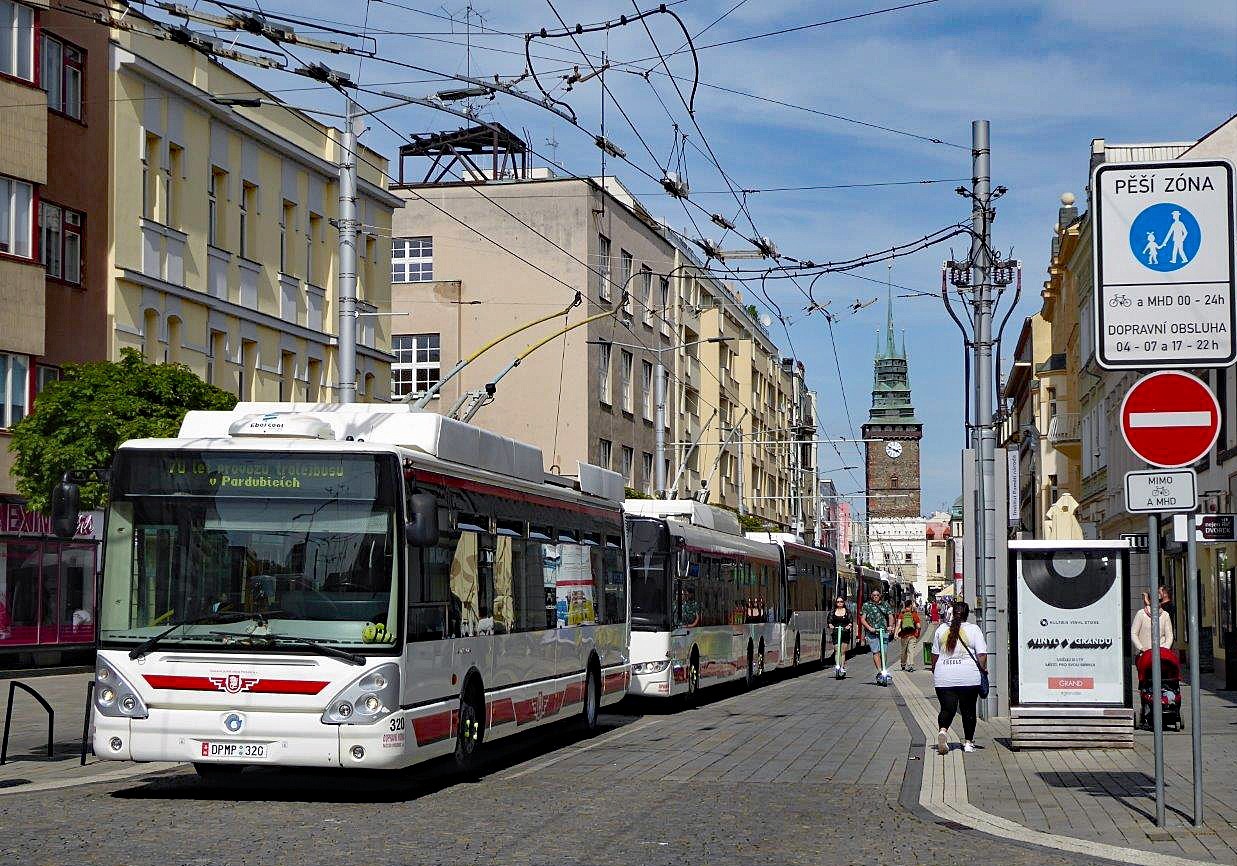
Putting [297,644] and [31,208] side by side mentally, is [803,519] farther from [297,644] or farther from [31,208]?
[297,644]

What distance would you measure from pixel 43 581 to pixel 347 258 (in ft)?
47.6

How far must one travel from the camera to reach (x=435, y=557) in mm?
14727

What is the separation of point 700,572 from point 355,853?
1715 cm

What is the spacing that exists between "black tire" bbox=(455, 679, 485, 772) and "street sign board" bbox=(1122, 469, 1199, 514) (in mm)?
6343

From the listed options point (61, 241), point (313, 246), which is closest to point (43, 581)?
point (61, 241)

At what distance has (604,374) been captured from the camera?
203 feet

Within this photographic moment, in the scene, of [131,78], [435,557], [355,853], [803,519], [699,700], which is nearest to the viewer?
[355,853]

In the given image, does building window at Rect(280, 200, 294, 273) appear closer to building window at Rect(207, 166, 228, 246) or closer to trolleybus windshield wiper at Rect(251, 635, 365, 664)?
building window at Rect(207, 166, 228, 246)

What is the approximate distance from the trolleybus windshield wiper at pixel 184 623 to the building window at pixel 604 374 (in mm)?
47436

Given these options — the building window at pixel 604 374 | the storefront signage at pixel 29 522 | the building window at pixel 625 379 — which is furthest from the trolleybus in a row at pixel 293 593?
the building window at pixel 625 379

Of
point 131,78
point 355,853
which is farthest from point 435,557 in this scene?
point 131,78

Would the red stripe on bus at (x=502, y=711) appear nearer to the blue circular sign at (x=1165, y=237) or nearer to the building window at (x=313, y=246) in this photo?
the blue circular sign at (x=1165, y=237)

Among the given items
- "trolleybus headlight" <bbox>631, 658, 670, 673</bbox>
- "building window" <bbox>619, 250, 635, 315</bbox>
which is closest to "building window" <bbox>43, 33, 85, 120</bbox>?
"trolleybus headlight" <bbox>631, 658, 670, 673</bbox>

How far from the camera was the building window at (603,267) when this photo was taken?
6181 centimetres
